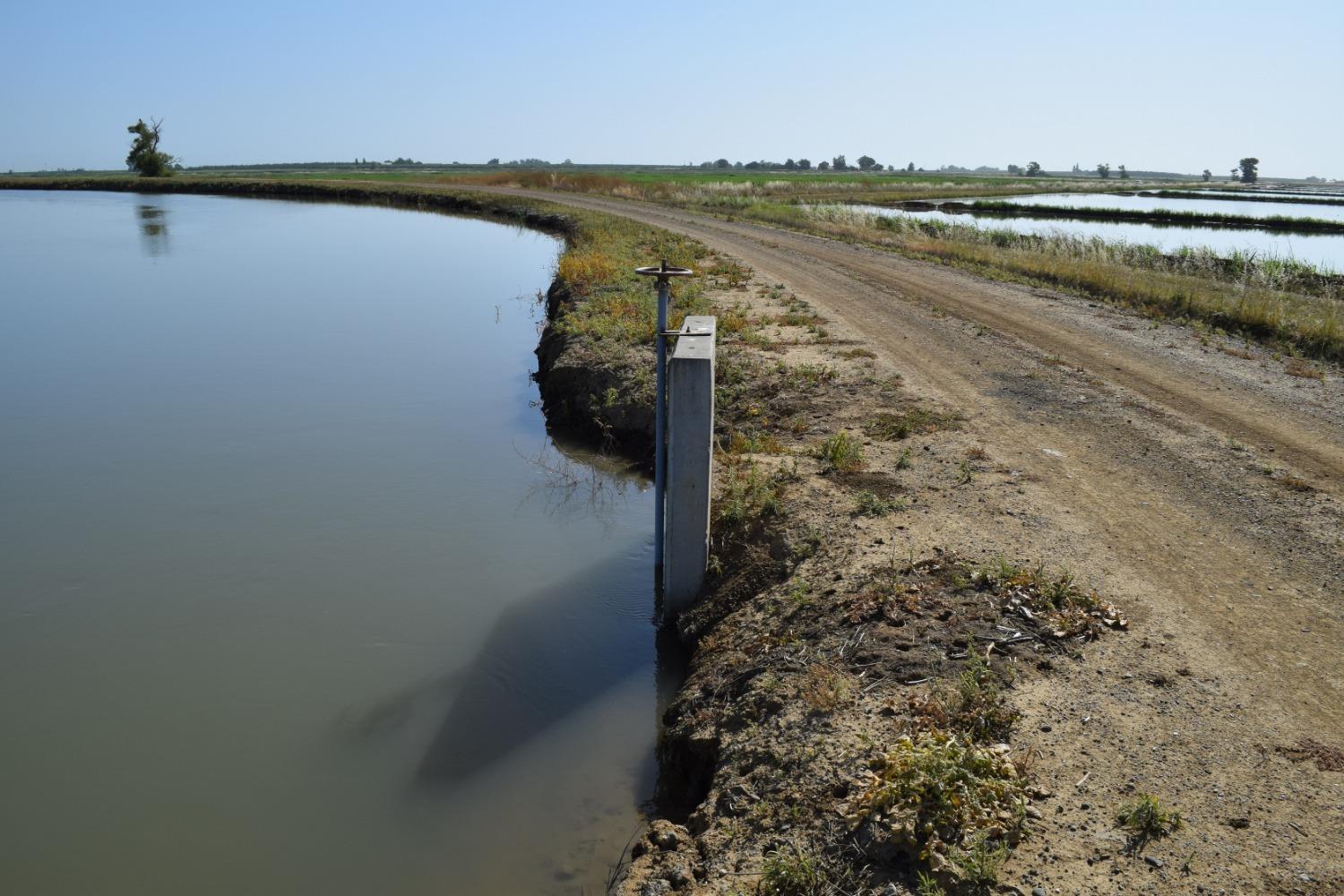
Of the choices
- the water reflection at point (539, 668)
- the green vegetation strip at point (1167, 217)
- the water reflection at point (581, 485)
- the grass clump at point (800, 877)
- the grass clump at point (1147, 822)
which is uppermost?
the green vegetation strip at point (1167, 217)

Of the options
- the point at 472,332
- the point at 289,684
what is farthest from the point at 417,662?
the point at 472,332

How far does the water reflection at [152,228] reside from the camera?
3341 centimetres

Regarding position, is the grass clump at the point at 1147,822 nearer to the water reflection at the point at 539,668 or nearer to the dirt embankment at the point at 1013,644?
the dirt embankment at the point at 1013,644

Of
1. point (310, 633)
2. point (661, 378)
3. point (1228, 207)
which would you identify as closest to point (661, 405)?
point (661, 378)

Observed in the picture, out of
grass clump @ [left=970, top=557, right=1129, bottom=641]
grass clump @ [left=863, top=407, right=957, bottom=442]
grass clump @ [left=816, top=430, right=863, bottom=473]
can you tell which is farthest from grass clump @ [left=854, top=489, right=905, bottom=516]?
grass clump @ [left=863, top=407, right=957, bottom=442]

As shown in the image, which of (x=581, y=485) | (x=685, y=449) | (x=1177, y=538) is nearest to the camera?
(x=1177, y=538)

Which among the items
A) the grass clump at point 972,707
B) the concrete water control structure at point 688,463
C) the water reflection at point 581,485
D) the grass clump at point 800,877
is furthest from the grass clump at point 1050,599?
the water reflection at point 581,485

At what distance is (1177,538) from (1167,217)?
5536 centimetres

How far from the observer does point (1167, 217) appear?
54.5 m

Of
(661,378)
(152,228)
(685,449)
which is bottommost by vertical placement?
(685,449)

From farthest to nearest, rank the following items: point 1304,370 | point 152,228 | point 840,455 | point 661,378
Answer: point 152,228 → point 1304,370 → point 840,455 → point 661,378

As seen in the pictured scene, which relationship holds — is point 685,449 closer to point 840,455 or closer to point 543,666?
point 543,666

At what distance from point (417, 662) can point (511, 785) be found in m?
1.85

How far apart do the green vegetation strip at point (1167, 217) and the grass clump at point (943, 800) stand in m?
51.5
